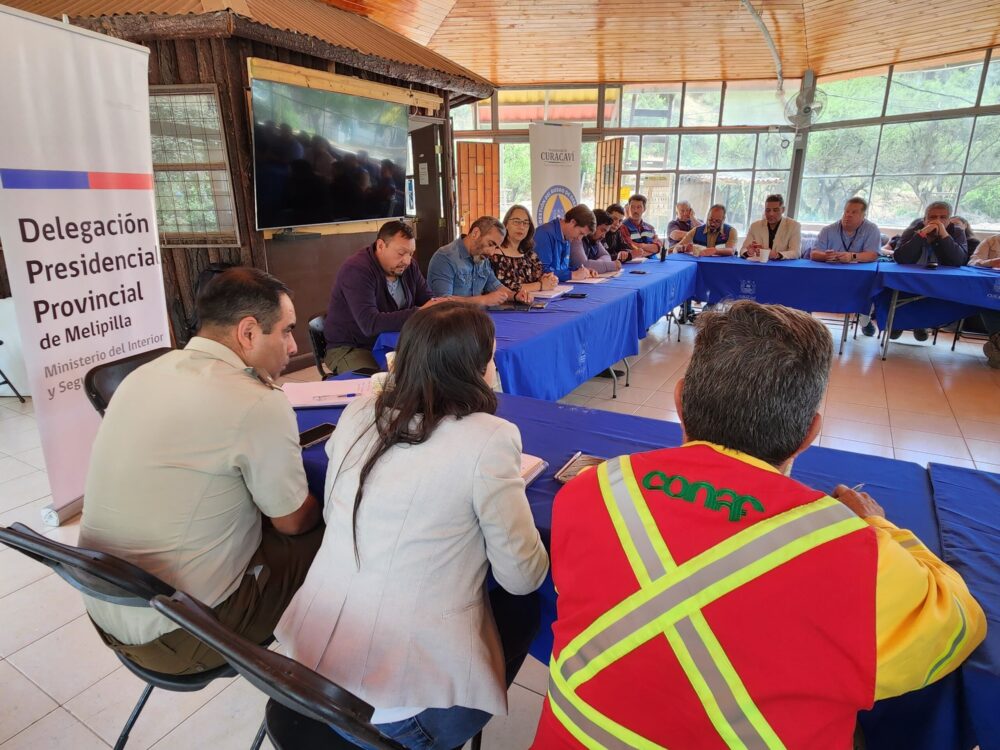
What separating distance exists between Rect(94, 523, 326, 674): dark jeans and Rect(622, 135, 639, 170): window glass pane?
8.81 m

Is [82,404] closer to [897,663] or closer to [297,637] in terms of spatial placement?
[297,637]

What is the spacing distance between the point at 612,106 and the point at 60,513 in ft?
28.6

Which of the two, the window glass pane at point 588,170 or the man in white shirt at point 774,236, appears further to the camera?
the window glass pane at point 588,170

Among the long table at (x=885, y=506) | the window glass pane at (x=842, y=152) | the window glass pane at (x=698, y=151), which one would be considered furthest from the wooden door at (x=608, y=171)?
the long table at (x=885, y=506)

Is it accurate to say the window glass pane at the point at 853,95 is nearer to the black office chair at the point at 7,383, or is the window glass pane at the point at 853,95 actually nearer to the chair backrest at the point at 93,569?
the chair backrest at the point at 93,569

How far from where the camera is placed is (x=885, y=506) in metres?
1.22

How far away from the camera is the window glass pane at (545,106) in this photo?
29.5 feet

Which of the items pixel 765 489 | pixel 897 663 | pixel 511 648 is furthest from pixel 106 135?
pixel 897 663

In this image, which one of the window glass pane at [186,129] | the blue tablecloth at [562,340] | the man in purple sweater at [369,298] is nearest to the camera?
the blue tablecloth at [562,340]

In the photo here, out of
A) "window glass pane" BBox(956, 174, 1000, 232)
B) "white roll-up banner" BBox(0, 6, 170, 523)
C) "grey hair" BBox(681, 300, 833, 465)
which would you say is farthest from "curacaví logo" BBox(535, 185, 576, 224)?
"grey hair" BBox(681, 300, 833, 465)

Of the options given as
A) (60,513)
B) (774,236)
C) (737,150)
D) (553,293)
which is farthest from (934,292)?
(60,513)

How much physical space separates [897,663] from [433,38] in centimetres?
777

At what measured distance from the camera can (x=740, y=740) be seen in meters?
0.63

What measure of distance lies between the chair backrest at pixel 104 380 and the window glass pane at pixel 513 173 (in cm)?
793
